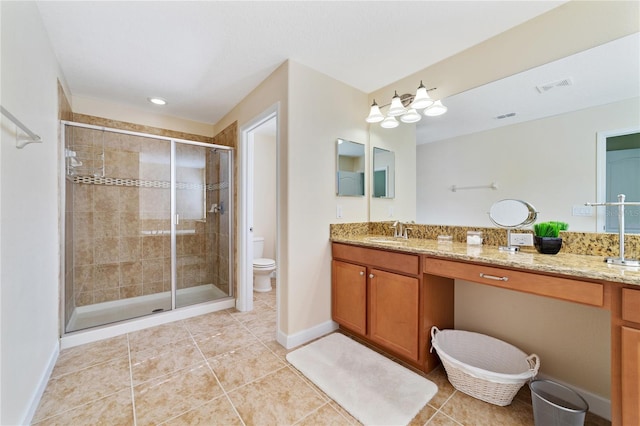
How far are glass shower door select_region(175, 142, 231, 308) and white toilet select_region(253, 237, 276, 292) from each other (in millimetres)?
441

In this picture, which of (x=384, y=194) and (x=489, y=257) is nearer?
(x=489, y=257)

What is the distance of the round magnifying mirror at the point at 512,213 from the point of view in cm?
170

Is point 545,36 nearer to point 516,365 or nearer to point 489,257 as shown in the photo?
point 489,257

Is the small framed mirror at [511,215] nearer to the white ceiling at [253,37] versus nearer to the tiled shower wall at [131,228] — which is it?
the white ceiling at [253,37]

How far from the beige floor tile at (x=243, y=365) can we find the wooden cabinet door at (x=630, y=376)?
69.5 inches

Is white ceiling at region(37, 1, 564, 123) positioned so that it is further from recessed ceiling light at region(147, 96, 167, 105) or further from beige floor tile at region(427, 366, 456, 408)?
beige floor tile at region(427, 366, 456, 408)

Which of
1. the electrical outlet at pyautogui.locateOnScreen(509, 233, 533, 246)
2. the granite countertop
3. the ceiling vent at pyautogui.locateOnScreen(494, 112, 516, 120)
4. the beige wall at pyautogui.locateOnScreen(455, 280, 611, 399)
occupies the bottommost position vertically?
the beige wall at pyautogui.locateOnScreen(455, 280, 611, 399)

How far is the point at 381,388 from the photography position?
1.63 meters

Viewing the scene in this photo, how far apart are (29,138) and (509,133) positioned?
2.93 meters

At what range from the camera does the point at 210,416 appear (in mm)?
1421

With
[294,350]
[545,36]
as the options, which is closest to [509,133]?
[545,36]

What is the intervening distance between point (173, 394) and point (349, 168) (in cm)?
219

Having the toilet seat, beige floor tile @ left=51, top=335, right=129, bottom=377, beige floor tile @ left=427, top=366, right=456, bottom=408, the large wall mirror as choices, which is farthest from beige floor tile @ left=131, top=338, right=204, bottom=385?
the large wall mirror

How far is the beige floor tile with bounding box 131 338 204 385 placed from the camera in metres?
1.81
